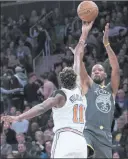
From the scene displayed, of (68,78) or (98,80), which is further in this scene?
(98,80)

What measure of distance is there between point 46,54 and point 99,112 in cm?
1053

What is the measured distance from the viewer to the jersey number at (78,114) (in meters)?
7.96

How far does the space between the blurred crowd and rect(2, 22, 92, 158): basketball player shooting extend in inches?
154

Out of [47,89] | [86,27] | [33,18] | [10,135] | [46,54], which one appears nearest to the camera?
[86,27]

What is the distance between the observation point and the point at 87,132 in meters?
9.45

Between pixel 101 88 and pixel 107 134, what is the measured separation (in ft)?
2.10

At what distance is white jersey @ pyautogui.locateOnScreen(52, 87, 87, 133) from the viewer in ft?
25.8

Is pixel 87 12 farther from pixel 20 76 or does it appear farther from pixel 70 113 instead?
pixel 20 76

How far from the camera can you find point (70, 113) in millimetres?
7910

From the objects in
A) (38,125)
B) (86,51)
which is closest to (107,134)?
(38,125)

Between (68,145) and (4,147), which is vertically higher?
(68,145)

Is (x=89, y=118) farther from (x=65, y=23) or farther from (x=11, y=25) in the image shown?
(x=11, y=25)

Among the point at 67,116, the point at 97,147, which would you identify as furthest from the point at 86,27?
the point at 67,116

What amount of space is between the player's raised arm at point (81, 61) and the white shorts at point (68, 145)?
3.43 ft
